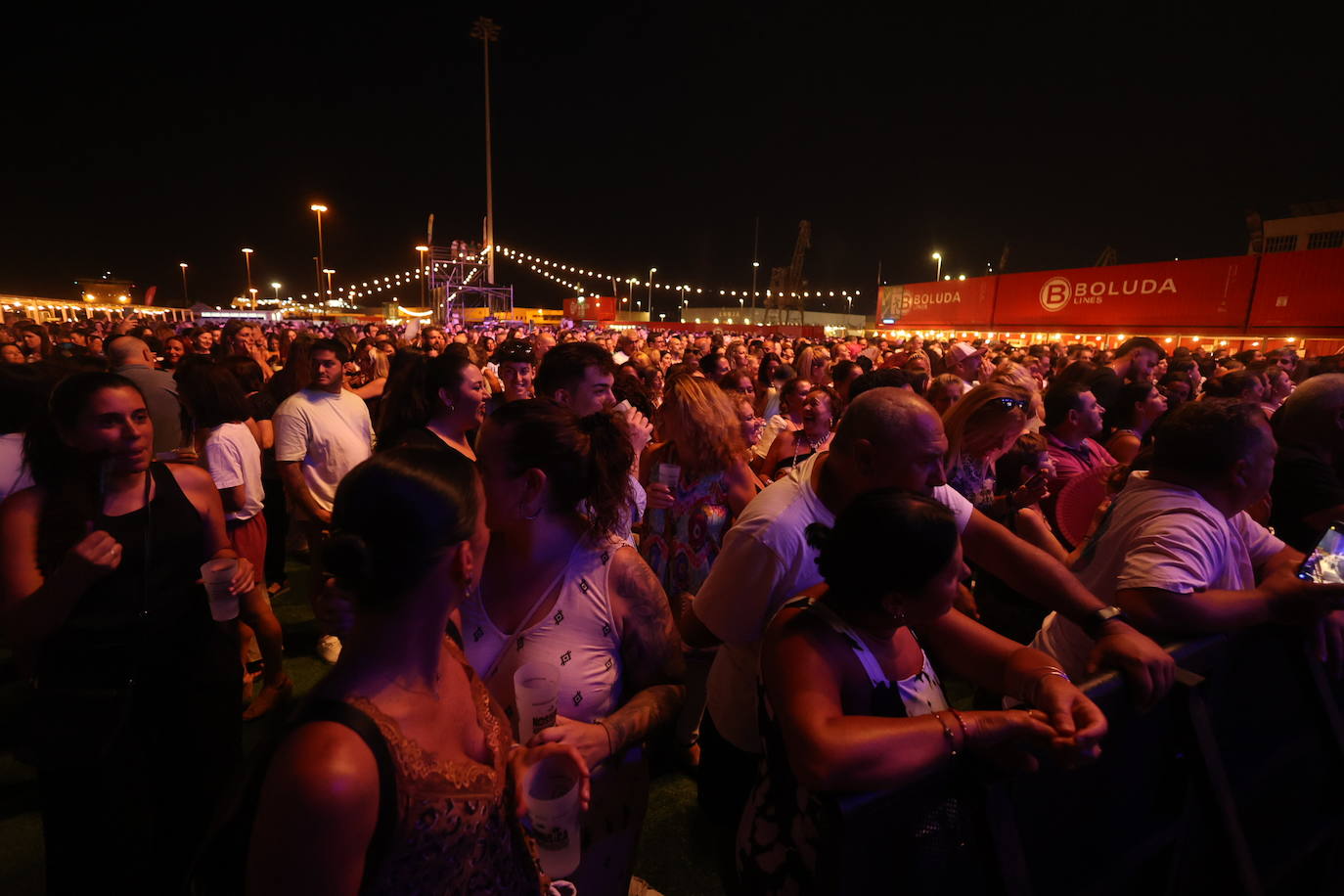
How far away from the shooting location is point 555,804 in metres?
1.23

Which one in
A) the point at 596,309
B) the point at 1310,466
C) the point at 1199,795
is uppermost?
the point at 596,309

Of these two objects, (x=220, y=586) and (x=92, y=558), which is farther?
(x=220, y=586)

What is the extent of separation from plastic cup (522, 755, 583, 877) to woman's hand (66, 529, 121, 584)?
1509 mm

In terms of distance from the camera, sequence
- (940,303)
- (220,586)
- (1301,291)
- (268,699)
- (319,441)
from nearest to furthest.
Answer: (220,586), (268,699), (319,441), (1301,291), (940,303)

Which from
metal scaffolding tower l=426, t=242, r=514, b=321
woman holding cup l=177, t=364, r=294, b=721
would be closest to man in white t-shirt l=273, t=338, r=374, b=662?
woman holding cup l=177, t=364, r=294, b=721

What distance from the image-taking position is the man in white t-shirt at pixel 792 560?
196 centimetres

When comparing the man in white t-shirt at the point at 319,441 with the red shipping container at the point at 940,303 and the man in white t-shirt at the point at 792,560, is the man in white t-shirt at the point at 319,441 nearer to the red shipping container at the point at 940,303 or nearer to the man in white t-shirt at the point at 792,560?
the man in white t-shirt at the point at 792,560

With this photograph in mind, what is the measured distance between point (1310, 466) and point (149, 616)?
182 inches

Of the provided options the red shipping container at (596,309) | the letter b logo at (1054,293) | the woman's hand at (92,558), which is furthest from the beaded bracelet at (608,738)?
the red shipping container at (596,309)

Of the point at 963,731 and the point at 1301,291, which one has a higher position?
the point at 1301,291

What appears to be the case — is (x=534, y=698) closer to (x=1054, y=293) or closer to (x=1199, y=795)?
(x=1199, y=795)

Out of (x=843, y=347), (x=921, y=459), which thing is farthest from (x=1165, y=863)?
(x=843, y=347)

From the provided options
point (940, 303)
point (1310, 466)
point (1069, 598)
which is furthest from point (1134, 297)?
point (1069, 598)

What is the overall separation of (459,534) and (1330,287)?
23.8 meters
